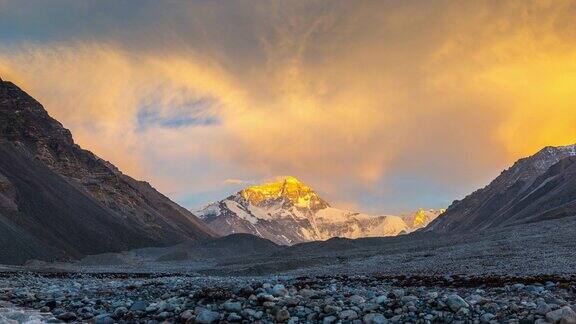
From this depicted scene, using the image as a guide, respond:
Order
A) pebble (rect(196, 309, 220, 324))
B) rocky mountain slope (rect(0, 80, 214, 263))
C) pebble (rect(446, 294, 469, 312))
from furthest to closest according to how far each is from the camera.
A: rocky mountain slope (rect(0, 80, 214, 263)), pebble (rect(196, 309, 220, 324)), pebble (rect(446, 294, 469, 312))

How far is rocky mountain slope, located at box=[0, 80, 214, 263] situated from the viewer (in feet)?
357

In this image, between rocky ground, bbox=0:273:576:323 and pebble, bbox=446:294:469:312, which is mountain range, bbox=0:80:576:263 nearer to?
rocky ground, bbox=0:273:576:323

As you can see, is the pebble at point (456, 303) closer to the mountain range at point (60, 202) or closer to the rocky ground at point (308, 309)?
the rocky ground at point (308, 309)

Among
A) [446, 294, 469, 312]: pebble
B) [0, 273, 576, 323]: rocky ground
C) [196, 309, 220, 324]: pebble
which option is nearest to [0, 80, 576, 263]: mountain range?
[0, 273, 576, 323]: rocky ground

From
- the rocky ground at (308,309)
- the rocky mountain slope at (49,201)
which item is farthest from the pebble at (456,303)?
the rocky mountain slope at (49,201)

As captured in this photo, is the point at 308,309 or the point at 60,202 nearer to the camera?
the point at 308,309

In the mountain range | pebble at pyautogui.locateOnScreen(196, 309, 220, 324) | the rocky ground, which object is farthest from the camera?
the mountain range

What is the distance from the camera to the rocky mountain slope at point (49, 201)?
10875 centimetres

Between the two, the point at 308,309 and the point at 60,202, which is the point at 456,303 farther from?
the point at 60,202

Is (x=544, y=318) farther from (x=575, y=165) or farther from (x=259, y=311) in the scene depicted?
(x=575, y=165)

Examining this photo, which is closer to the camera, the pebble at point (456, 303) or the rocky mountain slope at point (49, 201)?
the pebble at point (456, 303)

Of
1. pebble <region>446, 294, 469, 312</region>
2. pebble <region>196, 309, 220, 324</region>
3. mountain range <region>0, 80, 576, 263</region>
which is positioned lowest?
pebble <region>196, 309, 220, 324</region>

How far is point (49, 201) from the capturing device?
445 ft

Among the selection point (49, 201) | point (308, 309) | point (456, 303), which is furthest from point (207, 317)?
point (49, 201)
